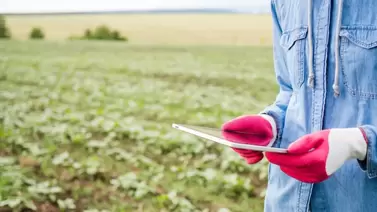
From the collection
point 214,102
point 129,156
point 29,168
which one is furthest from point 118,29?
point 29,168

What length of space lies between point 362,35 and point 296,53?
0.11 metres

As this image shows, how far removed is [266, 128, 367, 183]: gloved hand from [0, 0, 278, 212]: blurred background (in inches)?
43.2

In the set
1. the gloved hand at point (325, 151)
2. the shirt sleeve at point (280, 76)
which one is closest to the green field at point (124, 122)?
the shirt sleeve at point (280, 76)

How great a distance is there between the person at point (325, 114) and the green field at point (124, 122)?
975mm

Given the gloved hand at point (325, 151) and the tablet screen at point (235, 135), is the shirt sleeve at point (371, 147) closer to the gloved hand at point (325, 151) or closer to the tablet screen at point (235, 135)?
the gloved hand at point (325, 151)

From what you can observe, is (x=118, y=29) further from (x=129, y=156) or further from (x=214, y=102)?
(x=129, y=156)

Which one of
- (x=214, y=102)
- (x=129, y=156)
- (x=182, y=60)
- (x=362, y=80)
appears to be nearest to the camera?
(x=362, y=80)

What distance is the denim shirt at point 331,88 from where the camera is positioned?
1.90 feet

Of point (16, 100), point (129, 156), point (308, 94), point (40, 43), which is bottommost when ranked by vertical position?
point (129, 156)

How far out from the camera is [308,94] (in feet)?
2.13

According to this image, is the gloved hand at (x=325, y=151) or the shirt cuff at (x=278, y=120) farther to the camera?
the shirt cuff at (x=278, y=120)

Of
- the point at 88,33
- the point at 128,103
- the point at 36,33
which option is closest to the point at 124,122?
the point at 128,103

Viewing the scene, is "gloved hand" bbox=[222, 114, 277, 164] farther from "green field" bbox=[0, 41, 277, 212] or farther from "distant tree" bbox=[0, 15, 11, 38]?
"distant tree" bbox=[0, 15, 11, 38]

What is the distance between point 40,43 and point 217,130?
7.93 ft
